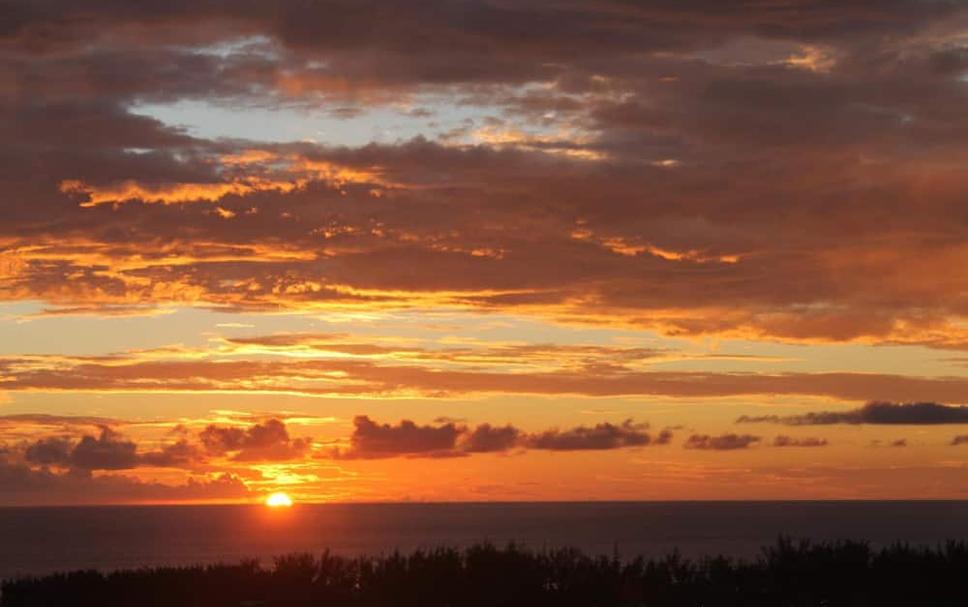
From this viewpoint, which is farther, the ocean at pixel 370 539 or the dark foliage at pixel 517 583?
the ocean at pixel 370 539

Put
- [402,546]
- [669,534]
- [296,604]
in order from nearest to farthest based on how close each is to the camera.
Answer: [296,604], [402,546], [669,534]

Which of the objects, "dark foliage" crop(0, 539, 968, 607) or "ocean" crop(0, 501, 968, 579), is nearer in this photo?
"dark foliage" crop(0, 539, 968, 607)

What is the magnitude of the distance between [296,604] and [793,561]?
300 inches

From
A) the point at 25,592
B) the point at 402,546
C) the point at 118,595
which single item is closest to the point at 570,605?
the point at 118,595

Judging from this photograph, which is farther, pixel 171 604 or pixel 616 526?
pixel 616 526

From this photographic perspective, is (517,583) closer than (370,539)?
Yes

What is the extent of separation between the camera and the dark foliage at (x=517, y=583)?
65.5 feet

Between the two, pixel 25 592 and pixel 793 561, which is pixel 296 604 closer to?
pixel 25 592

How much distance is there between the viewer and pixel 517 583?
66.1ft

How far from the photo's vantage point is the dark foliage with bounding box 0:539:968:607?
65.5 feet

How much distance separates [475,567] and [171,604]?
4.56 m

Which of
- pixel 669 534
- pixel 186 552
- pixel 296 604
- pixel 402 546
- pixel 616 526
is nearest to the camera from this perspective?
pixel 296 604

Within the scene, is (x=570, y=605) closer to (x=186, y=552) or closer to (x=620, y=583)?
(x=620, y=583)

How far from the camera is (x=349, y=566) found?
68.3ft
